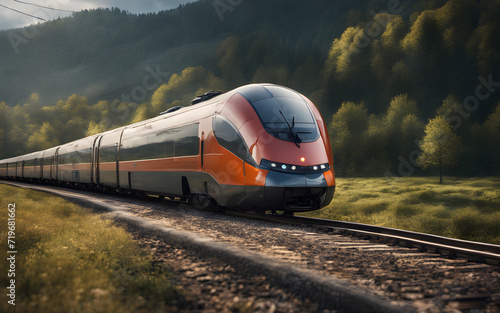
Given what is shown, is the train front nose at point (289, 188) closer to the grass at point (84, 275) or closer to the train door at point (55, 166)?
the grass at point (84, 275)

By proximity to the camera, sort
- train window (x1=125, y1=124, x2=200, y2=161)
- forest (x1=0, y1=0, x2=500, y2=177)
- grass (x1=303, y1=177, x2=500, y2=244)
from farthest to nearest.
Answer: forest (x1=0, y1=0, x2=500, y2=177) → grass (x1=303, y1=177, x2=500, y2=244) → train window (x1=125, y1=124, x2=200, y2=161)

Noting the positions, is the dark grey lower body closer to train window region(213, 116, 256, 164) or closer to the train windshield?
train window region(213, 116, 256, 164)

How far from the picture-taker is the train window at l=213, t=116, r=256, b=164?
376 inches

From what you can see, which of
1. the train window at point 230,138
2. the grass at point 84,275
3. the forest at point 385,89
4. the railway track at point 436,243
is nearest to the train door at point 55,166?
the forest at point 385,89

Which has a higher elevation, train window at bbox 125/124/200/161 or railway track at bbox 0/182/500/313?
train window at bbox 125/124/200/161

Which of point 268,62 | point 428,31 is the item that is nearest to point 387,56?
point 428,31

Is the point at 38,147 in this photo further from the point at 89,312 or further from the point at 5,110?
the point at 89,312

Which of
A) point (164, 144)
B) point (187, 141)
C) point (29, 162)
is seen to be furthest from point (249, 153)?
point (29, 162)

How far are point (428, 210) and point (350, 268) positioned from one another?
16.3 meters

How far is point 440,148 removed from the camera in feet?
120

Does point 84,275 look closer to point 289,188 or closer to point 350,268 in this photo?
point 350,268

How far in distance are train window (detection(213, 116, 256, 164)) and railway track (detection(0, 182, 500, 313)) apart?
2151 millimetres

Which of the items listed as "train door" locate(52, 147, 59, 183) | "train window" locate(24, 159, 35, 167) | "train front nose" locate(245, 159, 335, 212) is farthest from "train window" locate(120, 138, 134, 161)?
"train window" locate(24, 159, 35, 167)

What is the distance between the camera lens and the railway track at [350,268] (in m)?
3.66
